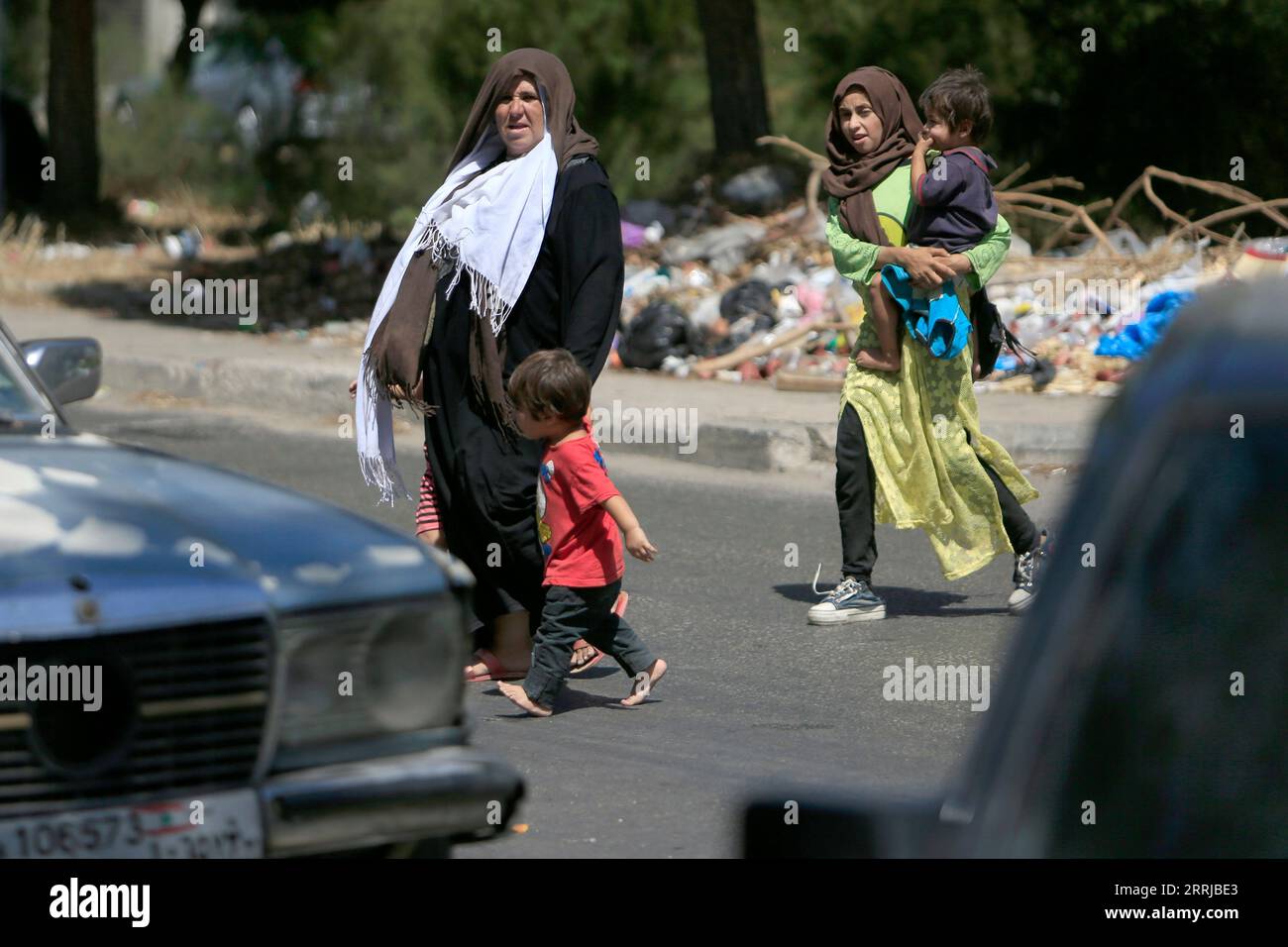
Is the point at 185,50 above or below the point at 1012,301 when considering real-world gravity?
above

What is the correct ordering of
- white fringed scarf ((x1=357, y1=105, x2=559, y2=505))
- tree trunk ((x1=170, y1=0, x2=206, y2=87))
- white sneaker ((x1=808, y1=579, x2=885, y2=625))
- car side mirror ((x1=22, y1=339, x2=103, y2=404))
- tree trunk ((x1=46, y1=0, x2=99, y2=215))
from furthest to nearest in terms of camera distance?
tree trunk ((x1=170, y1=0, x2=206, y2=87)) → tree trunk ((x1=46, y1=0, x2=99, y2=215)) → white sneaker ((x1=808, y1=579, x2=885, y2=625)) → white fringed scarf ((x1=357, y1=105, x2=559, y2=505)) → car side mirror ((x1=22, y1=339, x2=103, y2=404))

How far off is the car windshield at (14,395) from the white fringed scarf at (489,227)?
1.89 metres

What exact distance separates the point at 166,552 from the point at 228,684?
22 centimetres

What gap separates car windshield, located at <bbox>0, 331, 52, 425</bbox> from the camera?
3.67 meters

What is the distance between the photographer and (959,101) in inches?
246

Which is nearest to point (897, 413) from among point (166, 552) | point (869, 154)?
point (869, 154)

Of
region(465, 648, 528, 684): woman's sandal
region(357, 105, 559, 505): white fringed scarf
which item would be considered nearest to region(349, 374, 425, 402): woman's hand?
region(357, 105, 559, 505): white fringed scarf

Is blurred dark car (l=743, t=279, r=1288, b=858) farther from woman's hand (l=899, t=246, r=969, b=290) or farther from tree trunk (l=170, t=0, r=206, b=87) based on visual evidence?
tree trunk (l=170, t=0, r=206, b=87)

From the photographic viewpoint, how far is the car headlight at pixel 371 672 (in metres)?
2.86

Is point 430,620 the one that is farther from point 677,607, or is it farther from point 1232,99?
point 1232,99

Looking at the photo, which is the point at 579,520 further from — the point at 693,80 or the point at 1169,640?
the point at 693,80

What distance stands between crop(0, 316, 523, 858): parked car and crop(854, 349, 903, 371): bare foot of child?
353cm
